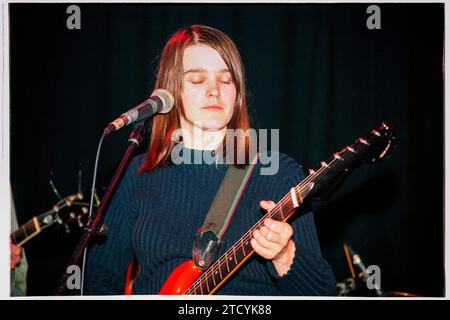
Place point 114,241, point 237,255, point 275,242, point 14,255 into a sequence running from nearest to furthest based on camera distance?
point 275,242 → point 237,255 → point 114,241 → point 14,255

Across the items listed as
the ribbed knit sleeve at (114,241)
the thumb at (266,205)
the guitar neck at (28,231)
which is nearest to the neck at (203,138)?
the ribbed knit sleeve at (114,241)

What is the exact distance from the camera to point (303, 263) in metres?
1.41

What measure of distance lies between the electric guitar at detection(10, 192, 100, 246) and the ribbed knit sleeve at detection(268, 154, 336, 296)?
0.85m

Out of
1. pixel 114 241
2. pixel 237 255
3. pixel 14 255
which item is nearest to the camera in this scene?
pixel 237 255

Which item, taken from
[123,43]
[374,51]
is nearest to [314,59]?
[374,51]

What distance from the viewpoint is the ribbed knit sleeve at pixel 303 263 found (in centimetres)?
142

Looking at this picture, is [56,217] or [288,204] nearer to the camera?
[288,204]

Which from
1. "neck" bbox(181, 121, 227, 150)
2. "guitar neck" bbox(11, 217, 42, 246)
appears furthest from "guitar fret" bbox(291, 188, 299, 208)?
"guitar neck" bbox(11, 217, 42, 246)

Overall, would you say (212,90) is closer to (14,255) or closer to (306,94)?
(306,94)

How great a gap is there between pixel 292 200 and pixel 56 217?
1.03 m

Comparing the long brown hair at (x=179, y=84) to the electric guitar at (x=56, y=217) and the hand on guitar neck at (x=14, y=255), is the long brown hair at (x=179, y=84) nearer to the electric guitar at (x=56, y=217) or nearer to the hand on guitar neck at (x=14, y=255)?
the electric guitar at (x=56, y=217)

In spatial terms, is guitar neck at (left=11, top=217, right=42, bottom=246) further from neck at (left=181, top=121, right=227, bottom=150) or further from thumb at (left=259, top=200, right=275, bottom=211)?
thumb at (left=259, top=200, right=275, bottom=211)

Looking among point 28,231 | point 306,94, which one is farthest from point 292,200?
point 28,231
